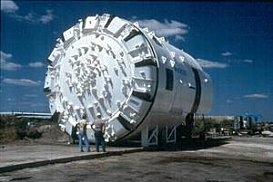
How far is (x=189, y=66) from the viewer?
23828mm

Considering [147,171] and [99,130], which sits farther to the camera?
[99,130]

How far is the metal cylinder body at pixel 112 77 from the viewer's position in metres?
18.2

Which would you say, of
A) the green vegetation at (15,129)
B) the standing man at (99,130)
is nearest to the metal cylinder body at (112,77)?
the standing man at (99,130)

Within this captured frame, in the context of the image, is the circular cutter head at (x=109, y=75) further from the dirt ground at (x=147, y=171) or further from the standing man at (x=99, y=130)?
the dirt ground at (x=147, y=171)

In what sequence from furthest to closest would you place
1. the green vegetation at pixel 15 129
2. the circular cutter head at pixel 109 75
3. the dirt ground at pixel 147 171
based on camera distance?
1. the green vegetation at pixel 15 129
2. the circular cutter head at pixel 109 75
3. the dirt ground at pixel 147 171

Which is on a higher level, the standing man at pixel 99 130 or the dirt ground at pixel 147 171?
the standing man at pixel 99 130

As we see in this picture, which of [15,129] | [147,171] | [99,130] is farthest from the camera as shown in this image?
[15,129]

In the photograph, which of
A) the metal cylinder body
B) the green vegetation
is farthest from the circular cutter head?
the green vegetation

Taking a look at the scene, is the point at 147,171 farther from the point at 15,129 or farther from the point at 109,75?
the point at 15,129

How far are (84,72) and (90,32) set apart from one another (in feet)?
5.72

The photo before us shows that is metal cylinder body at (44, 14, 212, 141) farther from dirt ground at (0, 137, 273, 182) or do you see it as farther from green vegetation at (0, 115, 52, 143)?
green vegetation at (0, 115, 52, 143)

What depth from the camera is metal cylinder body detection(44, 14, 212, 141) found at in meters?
18.2

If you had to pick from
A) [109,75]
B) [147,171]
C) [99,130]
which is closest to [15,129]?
[109,75]

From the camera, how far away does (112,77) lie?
1848cm
